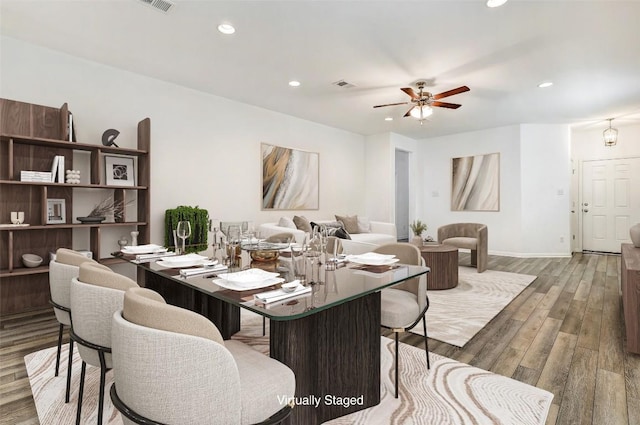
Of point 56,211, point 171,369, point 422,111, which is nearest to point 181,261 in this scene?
point 171,369

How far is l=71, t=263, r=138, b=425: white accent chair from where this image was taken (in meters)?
1.29

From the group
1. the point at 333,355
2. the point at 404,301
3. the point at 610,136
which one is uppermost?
the point at 610,136

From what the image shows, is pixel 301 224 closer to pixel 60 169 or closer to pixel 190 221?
pixel 190 221

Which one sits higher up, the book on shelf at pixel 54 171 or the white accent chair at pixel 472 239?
the book on shelf at pixel 54 171

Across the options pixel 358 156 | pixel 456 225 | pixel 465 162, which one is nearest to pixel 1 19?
pixel 358 156

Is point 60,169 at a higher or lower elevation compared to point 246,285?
higher

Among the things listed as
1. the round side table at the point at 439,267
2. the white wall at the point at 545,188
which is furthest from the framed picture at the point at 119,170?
the white wall at the point at 545,188

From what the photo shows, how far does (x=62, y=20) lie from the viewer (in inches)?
113

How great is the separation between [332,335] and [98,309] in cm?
100

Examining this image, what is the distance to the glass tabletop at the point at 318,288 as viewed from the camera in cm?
106

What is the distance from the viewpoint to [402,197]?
27.4 feet

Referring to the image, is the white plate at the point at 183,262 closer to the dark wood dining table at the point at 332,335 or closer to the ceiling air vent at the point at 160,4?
the dark wood dining table at the point at 332,335

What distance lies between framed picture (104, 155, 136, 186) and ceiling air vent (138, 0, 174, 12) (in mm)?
1863

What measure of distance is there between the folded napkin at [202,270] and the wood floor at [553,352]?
108 cm
